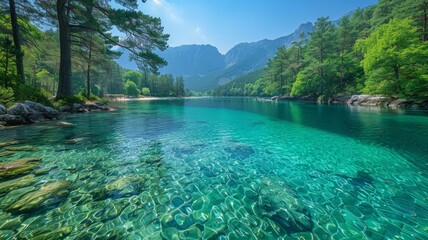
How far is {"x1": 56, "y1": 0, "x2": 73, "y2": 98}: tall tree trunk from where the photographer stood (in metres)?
18.5

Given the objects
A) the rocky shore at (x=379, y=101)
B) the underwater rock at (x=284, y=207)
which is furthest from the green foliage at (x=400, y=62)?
the underwater rock at (x=284, y=207)

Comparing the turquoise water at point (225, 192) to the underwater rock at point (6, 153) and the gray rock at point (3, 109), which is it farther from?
the gray rock at point (3, 109)

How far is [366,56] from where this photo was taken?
2783 cm

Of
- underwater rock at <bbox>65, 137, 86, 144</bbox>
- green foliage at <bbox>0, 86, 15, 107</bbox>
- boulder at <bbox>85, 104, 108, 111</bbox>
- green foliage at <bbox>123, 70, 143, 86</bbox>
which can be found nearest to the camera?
underwater rock at <bbox>65, 137, 86, 144</bbox>

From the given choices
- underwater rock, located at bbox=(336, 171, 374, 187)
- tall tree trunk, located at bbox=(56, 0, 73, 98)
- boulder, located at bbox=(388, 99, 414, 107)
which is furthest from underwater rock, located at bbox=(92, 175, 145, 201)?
boulder, located at bbox=(388, 99, 414, 107)

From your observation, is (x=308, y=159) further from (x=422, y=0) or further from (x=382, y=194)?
→ (x=422, y=0)

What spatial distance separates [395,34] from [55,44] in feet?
159

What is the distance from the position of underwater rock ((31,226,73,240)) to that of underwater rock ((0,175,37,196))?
2.32 metres

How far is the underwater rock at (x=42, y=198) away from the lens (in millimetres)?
3717

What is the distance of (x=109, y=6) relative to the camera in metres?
19.3

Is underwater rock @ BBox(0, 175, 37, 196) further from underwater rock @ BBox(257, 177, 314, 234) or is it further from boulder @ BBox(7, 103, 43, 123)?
boulder @ BBox(7, 103, 43, 123)

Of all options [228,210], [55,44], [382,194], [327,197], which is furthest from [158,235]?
[55,44]

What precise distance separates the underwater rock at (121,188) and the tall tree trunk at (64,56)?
20.4 m

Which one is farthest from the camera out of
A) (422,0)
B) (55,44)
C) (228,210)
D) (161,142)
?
(55,44)
